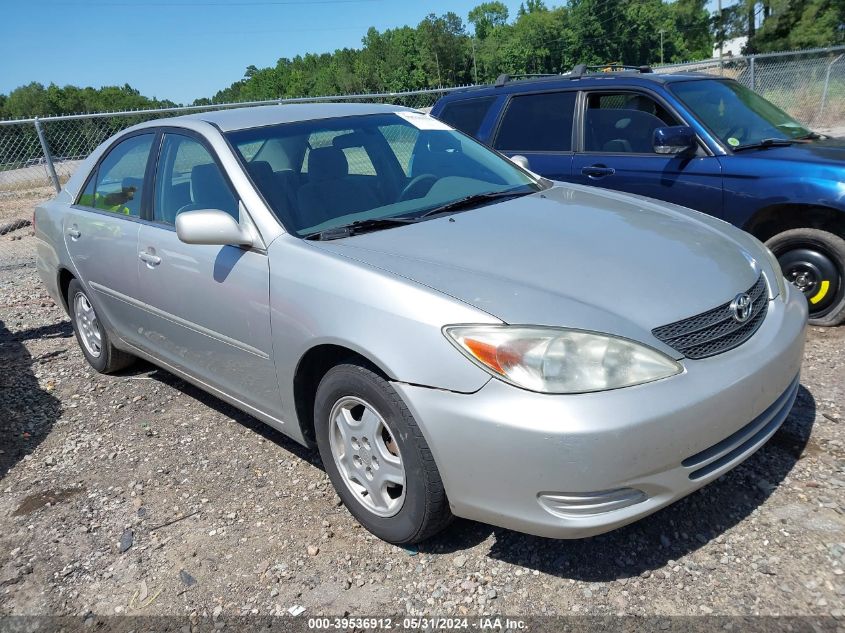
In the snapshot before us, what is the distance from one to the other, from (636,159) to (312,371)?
3.41m

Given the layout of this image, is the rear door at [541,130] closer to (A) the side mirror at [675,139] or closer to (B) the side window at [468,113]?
(B) the side window at [468,113]

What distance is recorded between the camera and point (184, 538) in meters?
2.97

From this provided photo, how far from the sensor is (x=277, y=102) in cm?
1207

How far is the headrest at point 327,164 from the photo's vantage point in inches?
131

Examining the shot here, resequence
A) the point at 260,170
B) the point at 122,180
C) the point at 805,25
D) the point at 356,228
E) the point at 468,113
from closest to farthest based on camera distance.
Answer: the point at 356,228
the point at 260,170
the point at 122,180
the point at 468,113
the point at 805,25

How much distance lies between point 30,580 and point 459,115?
4.96 metres

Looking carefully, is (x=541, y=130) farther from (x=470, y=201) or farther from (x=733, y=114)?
(x=470, y=201)

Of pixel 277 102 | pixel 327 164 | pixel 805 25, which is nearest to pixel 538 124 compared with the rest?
pixel 327 164

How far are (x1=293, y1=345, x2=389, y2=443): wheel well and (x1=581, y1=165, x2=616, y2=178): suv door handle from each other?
131 inches

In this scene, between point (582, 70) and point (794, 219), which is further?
point (582, 70)

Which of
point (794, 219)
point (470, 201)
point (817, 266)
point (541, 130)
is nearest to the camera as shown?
point (470, 201)

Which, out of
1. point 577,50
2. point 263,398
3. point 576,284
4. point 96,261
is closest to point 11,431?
point 96,261

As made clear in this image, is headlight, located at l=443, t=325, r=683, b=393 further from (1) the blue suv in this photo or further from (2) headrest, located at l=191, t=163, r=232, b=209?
(1) the blue suv

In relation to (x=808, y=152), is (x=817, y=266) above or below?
below
